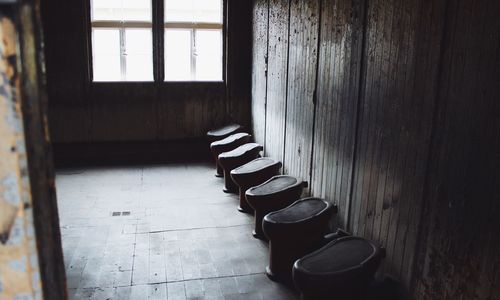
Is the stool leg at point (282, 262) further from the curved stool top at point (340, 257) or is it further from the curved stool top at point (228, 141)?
the curved stool top at point (228, 141)

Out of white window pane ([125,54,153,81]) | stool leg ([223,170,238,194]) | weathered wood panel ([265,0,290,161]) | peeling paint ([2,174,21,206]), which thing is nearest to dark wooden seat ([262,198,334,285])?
weathered wood panel ([265,0,290,161])

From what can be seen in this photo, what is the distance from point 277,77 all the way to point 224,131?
198cm

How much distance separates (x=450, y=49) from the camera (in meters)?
2.46

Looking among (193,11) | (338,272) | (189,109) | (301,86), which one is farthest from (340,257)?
(193,11)

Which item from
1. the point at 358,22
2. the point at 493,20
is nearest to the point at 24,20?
the point at 493,20

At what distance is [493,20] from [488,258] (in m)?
1.22

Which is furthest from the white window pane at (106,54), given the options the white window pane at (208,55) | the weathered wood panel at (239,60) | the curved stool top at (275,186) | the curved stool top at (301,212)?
the curved stool top at (301,212)

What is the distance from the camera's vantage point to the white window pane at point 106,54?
736cm

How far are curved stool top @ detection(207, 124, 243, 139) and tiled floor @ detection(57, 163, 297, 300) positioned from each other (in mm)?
814

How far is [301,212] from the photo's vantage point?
3.85 m

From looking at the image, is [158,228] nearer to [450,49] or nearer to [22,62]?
[450,49]

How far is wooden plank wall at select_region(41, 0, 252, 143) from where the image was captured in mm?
7191

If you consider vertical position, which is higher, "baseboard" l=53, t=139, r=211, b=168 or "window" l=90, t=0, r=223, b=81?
"window" l=90, t=0, r=223, b=81

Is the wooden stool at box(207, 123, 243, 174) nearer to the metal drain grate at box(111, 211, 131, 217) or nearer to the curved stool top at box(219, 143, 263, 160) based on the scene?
the curved stool top at box(219, 143, 263, 160)
